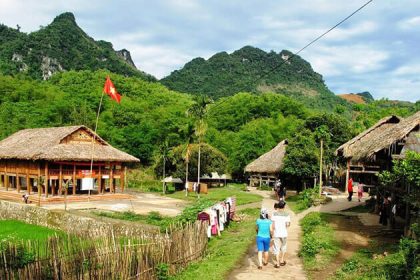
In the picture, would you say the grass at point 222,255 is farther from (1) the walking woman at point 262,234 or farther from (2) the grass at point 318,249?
(2) the grass at point 318,249

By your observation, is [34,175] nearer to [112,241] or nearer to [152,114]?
[112,241]

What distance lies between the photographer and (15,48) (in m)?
92.1

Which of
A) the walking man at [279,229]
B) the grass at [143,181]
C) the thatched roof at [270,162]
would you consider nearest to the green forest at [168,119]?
the grass at [143,181]

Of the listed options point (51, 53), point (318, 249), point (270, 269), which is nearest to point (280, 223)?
point (270, 269)

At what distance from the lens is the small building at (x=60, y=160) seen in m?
27.3

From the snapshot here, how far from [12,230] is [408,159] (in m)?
16.1

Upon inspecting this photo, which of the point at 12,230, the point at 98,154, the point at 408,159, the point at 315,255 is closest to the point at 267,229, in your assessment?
the point at 315,255

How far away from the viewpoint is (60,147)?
27766mm

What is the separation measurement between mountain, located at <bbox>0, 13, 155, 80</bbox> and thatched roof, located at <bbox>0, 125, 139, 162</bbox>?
183 feet

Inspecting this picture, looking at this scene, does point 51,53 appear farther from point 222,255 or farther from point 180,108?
point 222,255

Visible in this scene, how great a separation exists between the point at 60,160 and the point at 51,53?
7717 cm

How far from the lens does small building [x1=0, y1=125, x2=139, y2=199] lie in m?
27.3

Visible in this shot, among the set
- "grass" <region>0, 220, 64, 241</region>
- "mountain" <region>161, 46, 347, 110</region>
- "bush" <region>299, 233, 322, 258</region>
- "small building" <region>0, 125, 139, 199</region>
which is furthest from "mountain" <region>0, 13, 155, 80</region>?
"bush" <region>299, 233, 322, 258</region>

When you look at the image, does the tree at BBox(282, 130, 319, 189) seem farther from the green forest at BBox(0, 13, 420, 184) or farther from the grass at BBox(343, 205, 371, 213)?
the grass at BBox(343, 205, 371, 213)
